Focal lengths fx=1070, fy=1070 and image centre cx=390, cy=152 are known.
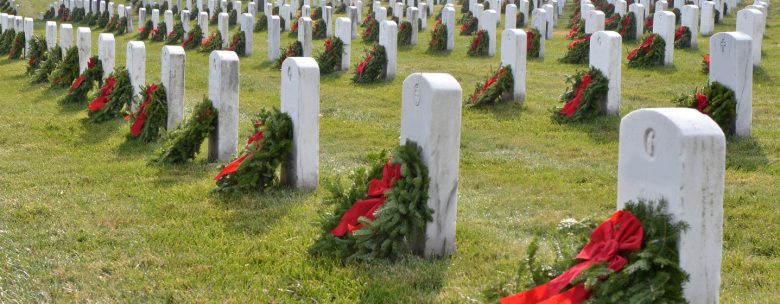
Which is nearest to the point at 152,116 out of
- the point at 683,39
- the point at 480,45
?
the point at 480,45

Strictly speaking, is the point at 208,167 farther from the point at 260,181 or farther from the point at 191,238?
the point at 191,238

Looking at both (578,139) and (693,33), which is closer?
(578,139)

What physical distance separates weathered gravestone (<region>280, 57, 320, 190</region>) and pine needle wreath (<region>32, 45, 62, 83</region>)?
9987 mm

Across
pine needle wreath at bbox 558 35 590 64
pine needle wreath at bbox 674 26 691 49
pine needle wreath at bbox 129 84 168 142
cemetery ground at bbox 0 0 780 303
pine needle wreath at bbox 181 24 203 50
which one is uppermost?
pine needle wreath at bbox 674 26 691 49

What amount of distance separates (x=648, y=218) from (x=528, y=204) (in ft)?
11.1

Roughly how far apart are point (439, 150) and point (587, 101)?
5.82m

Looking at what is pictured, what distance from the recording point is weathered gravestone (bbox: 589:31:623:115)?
37.9 feet

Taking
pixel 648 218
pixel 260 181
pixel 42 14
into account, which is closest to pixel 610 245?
pixel 648 218

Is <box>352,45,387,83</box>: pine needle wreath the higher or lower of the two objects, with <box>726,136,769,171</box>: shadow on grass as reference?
higher

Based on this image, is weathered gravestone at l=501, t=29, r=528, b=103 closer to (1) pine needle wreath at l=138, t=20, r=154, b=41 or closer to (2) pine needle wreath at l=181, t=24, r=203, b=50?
(2) pine needle wreath at l=181, t=24, r=203, b=50

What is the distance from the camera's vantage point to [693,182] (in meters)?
4.28

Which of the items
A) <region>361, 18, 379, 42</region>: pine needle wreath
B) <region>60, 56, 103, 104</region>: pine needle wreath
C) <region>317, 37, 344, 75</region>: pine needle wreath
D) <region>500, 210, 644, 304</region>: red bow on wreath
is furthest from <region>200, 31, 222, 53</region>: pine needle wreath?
<region>500, 210, 644, 304</region>: red bow on wreath

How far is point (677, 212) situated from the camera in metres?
4.31

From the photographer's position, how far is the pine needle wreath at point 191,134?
9641 millimetres
